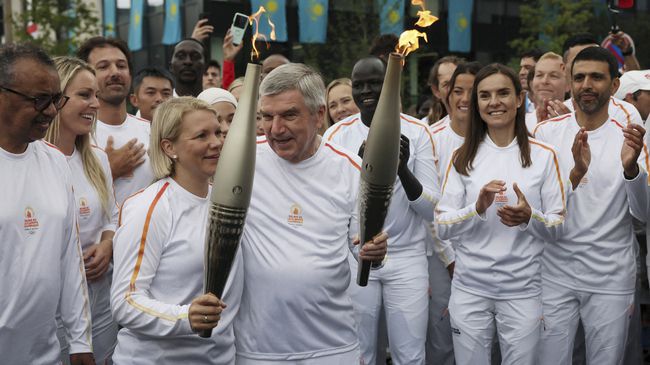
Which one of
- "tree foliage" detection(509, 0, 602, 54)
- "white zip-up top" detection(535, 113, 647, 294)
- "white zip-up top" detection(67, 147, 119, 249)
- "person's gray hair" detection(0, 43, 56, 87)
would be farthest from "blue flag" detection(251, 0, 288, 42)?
"person's gray hair" detection(0, 43, 56, 87)

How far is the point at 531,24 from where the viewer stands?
23.8 m

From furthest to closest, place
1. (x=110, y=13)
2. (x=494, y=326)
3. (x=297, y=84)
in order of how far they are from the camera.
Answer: (x=110, y=13)
(x=494, y=326)
(x=297, y=84)

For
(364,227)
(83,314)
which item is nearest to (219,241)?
(364,227)

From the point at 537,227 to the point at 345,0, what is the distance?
17.2 meters

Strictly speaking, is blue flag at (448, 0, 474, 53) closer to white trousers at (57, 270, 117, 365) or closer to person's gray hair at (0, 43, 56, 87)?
white trousers at (57, 270, 117, 365)

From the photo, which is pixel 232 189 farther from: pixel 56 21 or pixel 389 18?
pixel 56 21

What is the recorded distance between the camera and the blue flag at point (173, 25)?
2492 centimetres

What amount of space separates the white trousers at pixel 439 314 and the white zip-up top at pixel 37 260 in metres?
3.18

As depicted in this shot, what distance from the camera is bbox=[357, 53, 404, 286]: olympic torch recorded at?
126 inches

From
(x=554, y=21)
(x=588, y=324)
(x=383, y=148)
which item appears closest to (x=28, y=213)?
(x=383, y=148)

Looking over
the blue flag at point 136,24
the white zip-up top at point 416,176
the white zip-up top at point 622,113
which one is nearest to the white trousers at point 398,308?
the white zip-up top at point 416,176

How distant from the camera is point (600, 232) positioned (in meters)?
5.57

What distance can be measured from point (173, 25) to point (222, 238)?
2289 centimetres

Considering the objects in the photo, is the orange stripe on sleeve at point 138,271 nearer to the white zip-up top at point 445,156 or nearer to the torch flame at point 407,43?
the torch flame at point 407,43
